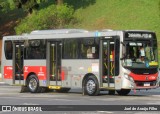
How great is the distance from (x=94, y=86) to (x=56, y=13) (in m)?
30.8

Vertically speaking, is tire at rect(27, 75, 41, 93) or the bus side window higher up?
the bus side window

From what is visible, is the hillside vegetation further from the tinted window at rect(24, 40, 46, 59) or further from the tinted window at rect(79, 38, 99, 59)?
the tinted window at rect(79, 38, 99, 59)

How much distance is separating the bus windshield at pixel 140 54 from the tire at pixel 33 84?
5976 millimetres

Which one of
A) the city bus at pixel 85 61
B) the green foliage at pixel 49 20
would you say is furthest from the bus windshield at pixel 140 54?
the green foliage at pixel 49 20

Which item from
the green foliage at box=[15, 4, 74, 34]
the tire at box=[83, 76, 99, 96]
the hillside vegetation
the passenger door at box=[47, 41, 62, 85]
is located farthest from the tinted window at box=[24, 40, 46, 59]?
the hillside vegetation

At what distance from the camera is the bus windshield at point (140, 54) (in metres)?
25.6

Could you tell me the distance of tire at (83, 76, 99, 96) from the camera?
1034 inches

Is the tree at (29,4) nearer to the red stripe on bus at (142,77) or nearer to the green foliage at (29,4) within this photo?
the green foliage at (29,4)

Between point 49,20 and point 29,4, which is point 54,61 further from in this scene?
point 29,4

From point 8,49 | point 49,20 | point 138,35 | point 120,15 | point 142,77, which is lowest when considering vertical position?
point 142,77

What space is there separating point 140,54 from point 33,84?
6637mm

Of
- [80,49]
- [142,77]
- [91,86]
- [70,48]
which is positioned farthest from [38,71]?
[142,77]

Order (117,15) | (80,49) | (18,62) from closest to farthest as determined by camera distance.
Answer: (80,49) < (18,62) < (117,15)

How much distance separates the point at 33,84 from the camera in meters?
29.9
